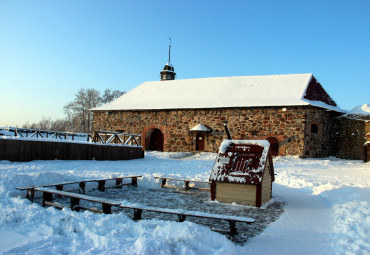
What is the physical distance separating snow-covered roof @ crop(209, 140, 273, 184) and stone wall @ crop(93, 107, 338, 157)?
11762 millimetres

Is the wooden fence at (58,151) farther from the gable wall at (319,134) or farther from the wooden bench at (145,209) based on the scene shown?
the gable wall at (319,134)

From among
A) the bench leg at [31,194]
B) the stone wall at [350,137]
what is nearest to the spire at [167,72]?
the stone wall at [350,137]

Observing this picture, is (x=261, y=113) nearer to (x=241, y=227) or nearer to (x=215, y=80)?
(x=215, y=80)

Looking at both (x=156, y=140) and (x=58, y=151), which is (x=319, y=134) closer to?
(x=156, y=140)

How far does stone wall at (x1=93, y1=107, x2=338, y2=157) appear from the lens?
761 inches

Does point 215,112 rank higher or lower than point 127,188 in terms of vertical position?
higher

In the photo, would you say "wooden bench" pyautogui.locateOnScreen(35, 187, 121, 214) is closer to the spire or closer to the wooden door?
the wooden door

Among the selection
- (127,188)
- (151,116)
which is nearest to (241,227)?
(127,188)

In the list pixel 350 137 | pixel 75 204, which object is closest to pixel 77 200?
pixel 75 204

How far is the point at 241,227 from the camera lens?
5.89 metres

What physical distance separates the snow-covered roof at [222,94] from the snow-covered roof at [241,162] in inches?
455

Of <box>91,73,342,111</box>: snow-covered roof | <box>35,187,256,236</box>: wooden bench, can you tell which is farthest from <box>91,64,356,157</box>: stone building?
<box>35,187,256,236</box>: wooden bench

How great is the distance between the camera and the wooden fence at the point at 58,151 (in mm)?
11922

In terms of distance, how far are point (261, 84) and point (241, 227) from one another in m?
17.8
